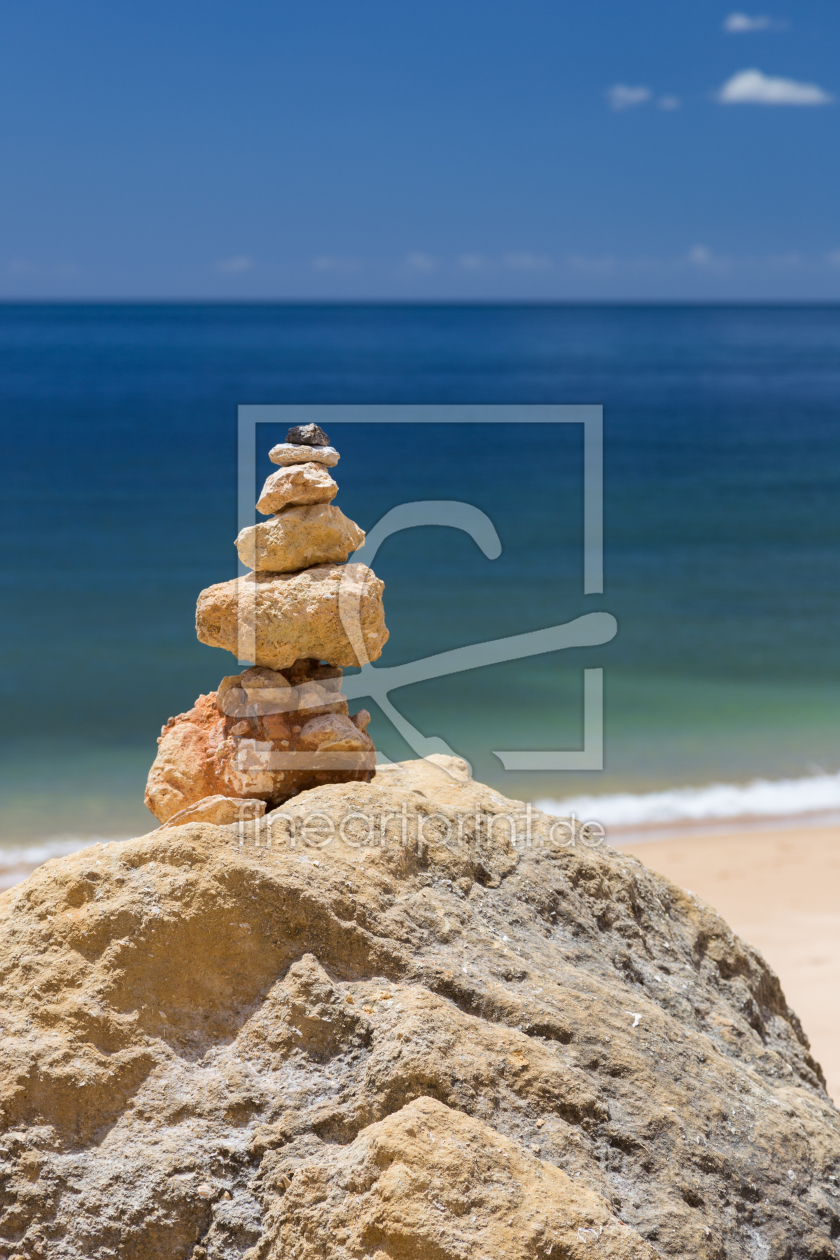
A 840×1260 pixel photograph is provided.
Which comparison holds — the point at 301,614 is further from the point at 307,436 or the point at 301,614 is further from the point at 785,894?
the point at 785,894

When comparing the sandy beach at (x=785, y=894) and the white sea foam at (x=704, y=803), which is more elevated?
the white sea foam at (x=704, y=803)

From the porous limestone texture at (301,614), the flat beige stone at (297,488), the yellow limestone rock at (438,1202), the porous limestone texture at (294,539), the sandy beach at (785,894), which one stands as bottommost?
the sandy beach at (785,894)

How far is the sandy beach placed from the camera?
6.05m

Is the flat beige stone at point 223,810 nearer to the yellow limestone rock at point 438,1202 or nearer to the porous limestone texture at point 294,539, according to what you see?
the porous limestone texture at point 294,539

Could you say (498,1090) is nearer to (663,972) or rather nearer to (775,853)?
(663,972)

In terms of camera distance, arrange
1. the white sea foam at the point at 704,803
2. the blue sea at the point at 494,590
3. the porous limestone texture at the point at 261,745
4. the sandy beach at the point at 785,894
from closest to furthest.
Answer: the porous limestone texture at the point at 261,745 < the sandy beach at the point at 785,894 < the white sea foam at the point at 704,803 < the blue sea at the point at 494,590

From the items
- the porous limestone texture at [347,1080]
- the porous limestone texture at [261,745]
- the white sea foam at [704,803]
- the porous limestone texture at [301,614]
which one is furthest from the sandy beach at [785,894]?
the porous limestone texture at [301,614]

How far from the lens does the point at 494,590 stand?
60.7 ft

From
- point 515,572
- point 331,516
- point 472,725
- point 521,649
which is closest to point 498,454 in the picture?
point 515,572

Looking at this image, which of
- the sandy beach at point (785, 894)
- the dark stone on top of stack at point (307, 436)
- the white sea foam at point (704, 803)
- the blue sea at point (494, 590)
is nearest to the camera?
the dark stone on top of stack at point (307, 436)

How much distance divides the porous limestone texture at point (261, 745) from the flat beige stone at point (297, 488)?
0.41 meters

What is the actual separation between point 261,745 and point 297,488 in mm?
637

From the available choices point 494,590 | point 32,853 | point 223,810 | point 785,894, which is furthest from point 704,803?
point 494,590

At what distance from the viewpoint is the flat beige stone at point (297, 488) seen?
283 cm
